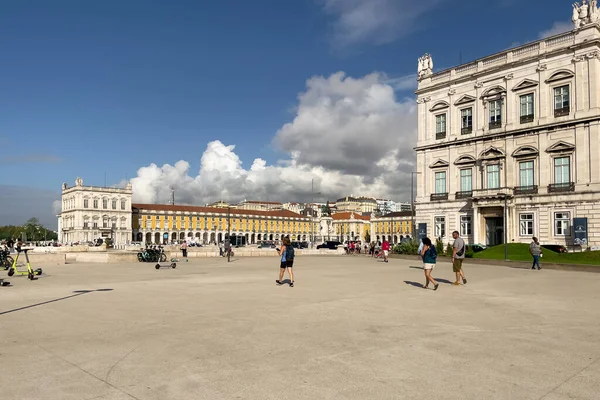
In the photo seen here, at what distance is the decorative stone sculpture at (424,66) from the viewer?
49.2 metres

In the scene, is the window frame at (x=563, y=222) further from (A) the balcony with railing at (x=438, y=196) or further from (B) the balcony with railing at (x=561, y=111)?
(A) the balcony with railing at (x=438, y=196)

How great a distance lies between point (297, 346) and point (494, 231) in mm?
39654

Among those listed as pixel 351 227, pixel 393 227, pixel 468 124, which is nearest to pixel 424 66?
pixel 468 124

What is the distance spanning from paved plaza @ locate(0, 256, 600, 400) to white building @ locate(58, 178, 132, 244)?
122 metres

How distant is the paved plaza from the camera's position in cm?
511

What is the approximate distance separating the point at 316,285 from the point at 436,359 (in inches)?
370

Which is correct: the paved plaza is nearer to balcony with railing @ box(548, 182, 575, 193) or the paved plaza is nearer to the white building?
balcony with railing @ box(548, 182, 575, 193)

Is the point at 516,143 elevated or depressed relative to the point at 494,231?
elevated

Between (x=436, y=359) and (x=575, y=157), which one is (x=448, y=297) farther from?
(x=575, y=157)

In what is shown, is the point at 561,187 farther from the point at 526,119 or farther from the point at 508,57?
the point at 508,57

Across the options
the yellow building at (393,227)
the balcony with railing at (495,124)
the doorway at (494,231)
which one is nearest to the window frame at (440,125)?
the balcony with railing at (495,124)

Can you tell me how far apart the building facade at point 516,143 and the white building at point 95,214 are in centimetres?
9983

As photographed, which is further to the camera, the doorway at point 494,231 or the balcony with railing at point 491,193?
the doorway at point 494,231

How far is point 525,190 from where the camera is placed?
40375 mm
